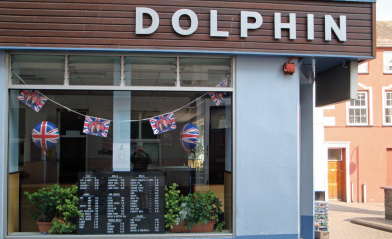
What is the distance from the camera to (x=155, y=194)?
243 inches

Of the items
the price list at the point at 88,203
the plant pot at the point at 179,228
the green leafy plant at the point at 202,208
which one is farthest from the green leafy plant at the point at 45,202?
the green leafy plant at the point at 202,208

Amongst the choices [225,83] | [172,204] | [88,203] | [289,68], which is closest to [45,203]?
[88,203]

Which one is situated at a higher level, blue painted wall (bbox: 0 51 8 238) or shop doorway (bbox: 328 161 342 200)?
blue painted wall (bbox: 0 51 8 238)

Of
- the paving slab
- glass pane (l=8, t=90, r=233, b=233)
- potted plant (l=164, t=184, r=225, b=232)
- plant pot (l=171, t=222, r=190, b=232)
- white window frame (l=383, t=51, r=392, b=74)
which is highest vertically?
white window frame (l=383, t=51, r=392, b=74)

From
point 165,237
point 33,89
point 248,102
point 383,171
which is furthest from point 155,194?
point 383,171

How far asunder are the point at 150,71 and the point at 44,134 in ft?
6.85

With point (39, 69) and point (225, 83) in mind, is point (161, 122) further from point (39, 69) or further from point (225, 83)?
point (39, 69)

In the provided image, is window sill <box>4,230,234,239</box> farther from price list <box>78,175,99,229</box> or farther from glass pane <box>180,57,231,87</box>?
glass pane <box>180,57,231,87</box>

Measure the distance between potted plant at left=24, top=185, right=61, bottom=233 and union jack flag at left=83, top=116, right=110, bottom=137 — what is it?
1.12 m

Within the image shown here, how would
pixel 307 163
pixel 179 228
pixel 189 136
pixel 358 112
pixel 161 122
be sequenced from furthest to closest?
pixel 358 112 < pixel 307 163 < pixel 189 136 < pixel 161 122 < pixel 179 228

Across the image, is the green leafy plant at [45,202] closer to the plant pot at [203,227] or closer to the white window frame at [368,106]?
the plant pot at [203,227]

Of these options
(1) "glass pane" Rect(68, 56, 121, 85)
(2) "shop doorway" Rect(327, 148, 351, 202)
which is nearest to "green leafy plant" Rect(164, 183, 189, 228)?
(1) "glass pane" Rect(68, 56, 121, 85)

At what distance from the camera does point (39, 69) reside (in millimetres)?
6070

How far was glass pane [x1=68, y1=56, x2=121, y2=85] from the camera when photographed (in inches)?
239
